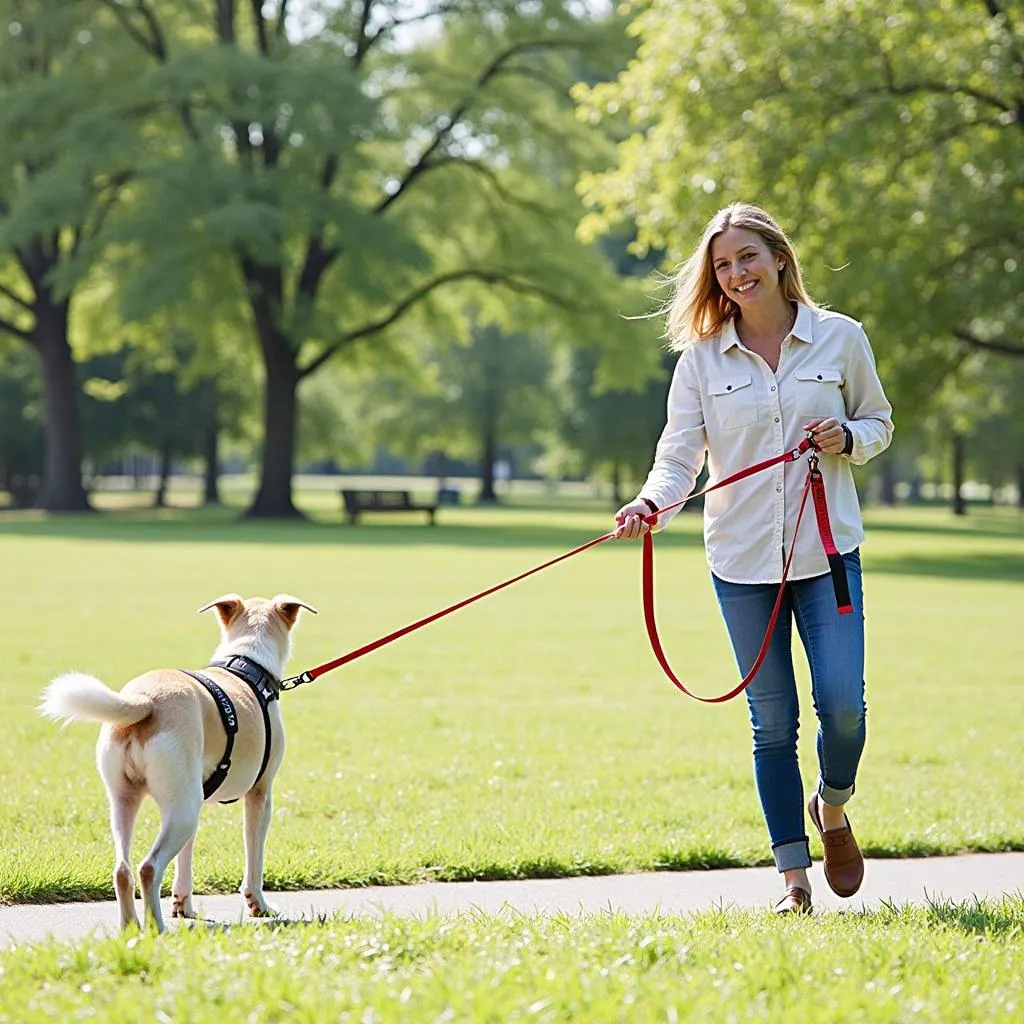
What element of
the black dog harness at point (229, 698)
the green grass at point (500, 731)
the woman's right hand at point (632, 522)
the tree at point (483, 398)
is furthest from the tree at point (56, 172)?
the woman's right hand at point (632, 522)

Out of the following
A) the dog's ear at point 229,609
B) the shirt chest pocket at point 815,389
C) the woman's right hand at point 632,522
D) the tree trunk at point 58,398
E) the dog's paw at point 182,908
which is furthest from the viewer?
the tree trunk at point 58,398

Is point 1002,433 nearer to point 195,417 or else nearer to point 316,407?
point 316,407

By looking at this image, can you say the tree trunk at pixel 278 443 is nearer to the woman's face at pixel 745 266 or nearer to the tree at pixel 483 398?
the tree at pixel 483 398

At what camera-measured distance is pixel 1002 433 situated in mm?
58938

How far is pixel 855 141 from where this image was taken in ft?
78.6

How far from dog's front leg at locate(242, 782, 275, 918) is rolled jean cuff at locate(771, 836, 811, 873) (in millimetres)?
1861

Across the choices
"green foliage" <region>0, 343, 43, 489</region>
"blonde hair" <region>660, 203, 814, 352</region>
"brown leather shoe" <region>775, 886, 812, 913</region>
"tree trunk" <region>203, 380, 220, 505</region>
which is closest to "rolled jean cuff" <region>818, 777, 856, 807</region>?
"brown leather shoe" <region>775, 886, 812, 913</region>

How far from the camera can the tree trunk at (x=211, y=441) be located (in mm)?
56438

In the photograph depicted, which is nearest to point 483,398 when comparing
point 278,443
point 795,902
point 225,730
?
point 278,443

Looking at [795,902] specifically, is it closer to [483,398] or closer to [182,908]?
[182,908]

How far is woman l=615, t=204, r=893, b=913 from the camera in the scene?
5141 millimetres

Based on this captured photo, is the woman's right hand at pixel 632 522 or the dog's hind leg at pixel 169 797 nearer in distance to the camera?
the dog's hind leg at pixel 169 797

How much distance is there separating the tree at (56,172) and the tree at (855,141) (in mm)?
15763

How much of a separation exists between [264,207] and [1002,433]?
3660cm
